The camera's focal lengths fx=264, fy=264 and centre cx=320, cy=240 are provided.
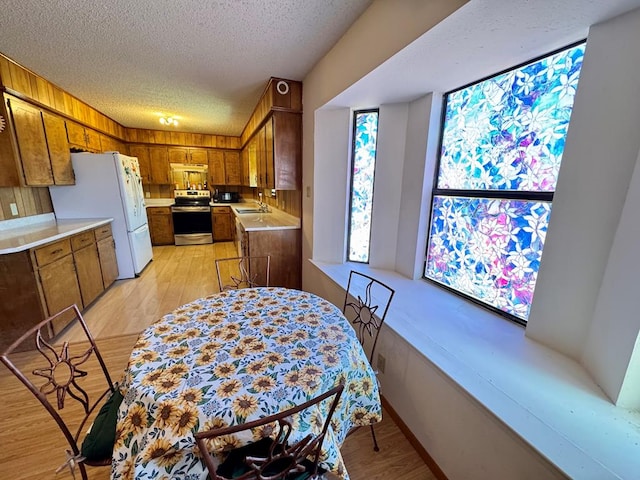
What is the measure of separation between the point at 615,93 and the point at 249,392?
179 cm

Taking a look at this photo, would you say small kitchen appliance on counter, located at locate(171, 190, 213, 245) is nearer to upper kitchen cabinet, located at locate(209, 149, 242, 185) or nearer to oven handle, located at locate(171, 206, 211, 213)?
oven handle, located at locate(171, 206, 211, 213)

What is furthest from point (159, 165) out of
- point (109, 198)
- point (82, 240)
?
point (82, 240)

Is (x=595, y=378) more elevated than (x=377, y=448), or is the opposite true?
(x=595, y=378)

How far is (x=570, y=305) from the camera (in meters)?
1.24

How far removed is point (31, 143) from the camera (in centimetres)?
267

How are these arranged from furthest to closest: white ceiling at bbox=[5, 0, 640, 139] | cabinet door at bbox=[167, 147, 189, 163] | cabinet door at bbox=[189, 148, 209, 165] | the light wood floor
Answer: cabinet door at bbox=[189, 148, 209, 165], cabinet door at bbox=[167, 147, 189, 163], the light wood floor, white ceiling at bbox=[5, 0, 640, 139]

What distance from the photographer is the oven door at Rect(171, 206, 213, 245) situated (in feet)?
18.0

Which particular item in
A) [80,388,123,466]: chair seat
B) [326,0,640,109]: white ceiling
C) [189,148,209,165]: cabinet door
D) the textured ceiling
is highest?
the textured ceiling

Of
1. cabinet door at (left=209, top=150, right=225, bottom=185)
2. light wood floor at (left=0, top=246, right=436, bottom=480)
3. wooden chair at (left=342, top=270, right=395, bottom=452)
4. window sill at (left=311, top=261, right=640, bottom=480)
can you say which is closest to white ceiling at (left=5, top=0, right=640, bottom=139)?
wooden chair at (left=342, top=270, right=395, bottom=452)

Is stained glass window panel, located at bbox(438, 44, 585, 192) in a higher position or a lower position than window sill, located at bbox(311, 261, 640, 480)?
higher

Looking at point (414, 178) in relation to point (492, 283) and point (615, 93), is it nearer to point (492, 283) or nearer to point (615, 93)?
point (492, 283)

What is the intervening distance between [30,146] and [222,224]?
134 inches

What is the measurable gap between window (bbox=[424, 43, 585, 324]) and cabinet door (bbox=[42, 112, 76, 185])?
4051 mm

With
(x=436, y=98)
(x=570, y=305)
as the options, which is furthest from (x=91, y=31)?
(x=570, y=305)
